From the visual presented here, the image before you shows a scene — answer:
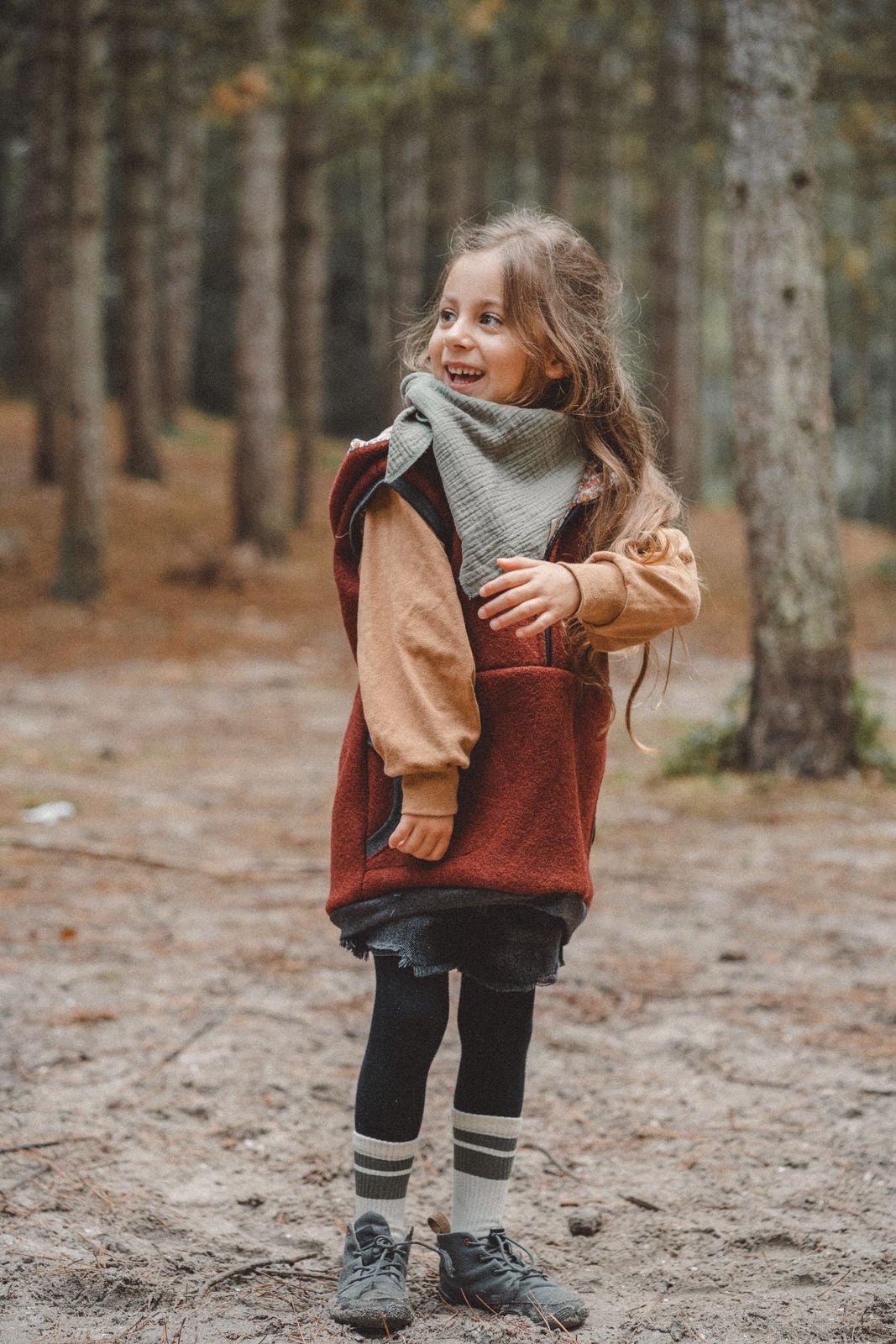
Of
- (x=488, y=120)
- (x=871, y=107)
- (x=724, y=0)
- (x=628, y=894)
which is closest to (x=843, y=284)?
(x=488, y=120)

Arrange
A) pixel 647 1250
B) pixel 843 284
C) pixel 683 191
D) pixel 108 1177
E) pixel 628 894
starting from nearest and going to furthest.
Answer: pixel 647 1250 → pixel 108 1177 → pixel 628 894 → pixel 683 191 → pixel 843 284

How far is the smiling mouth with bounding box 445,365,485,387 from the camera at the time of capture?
2.39 m

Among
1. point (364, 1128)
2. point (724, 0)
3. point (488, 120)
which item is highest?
point (488, 120)

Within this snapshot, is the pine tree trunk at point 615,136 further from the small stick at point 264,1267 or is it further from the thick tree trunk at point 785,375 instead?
the small stick at point 264,1267

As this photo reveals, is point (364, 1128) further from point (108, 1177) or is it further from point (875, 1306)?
point (875, 1306)

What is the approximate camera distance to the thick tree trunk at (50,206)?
1197cm

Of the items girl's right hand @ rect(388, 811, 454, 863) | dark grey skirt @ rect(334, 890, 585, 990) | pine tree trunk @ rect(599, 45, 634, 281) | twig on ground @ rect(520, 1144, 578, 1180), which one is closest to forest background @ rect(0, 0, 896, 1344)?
twig on ground @ rect(520, 1144, 578, 1180)

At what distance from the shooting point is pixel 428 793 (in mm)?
2207

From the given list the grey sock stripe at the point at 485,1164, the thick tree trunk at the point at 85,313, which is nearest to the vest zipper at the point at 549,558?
the grey sock stripe at the point at 485,1164

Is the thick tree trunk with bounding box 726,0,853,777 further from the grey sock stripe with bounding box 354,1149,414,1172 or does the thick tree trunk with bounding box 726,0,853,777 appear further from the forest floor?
the grey sock stripe with bounding box 354,1149,414,1172

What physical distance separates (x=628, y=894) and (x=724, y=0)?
425 cm

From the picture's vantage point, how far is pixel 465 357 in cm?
238

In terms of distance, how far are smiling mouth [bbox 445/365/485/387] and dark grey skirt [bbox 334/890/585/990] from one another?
35.8 inches

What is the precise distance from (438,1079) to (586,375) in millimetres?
1890
